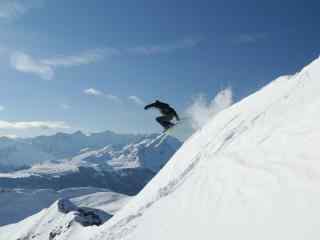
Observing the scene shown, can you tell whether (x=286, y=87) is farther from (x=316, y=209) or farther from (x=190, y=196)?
(x=316, y=209)

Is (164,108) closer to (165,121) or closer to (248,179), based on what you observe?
(165,121)

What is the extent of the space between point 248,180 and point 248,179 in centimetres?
8

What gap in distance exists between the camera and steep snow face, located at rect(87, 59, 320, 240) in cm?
1288

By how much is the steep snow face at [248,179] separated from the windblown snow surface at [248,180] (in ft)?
0.12

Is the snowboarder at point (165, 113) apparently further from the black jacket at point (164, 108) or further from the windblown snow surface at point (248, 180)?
the windblown snow surface at point (248, 180)

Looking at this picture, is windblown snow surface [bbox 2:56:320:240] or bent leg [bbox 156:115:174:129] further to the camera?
bent leg [bbox 156:115:174:129]

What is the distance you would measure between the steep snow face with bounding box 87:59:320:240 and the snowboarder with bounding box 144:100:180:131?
255 cm

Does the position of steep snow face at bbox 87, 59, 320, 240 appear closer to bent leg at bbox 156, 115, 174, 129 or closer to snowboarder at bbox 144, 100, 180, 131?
bent leg at bbox 156, 115, 174, 129

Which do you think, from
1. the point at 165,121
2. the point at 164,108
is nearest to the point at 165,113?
the point at 164,108

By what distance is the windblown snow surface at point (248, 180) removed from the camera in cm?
1286

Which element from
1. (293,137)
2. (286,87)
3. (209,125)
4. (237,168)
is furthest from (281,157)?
(209,125)

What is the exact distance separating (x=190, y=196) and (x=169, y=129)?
28.6 ft

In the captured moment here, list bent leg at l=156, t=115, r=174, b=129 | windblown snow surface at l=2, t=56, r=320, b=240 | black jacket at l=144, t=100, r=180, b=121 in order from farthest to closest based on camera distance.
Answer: bent leg at l=156, t=115, r=174, b=129
black jacket at l=144, t=100, r=180, b=121
windblown snow surface at l=2, t=56, r=320, b=240

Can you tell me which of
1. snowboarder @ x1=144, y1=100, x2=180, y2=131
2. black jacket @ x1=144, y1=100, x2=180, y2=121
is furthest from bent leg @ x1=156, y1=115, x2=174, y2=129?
black jacket @ x1=144, y1=100, x2=180, y2=121
